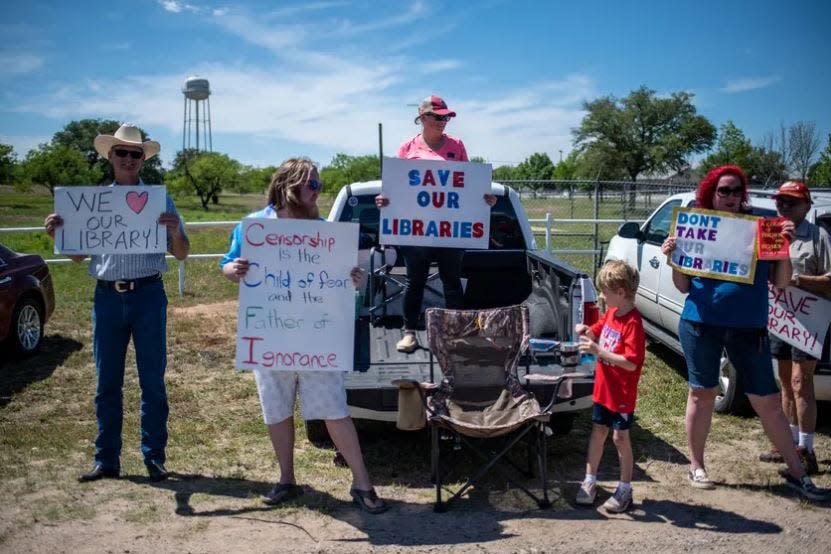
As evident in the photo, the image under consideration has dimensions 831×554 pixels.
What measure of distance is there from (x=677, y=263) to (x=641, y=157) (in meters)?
62.2

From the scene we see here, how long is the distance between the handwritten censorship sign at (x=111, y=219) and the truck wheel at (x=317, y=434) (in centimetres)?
170

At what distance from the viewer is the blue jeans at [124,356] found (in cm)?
423

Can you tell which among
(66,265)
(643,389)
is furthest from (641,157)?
(643,389)

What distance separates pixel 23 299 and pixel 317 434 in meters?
4.25

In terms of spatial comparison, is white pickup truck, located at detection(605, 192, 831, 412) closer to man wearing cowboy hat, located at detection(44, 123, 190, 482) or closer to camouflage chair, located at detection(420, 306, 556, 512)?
camouflage chair, located at detection(420, 306, 556, 512)

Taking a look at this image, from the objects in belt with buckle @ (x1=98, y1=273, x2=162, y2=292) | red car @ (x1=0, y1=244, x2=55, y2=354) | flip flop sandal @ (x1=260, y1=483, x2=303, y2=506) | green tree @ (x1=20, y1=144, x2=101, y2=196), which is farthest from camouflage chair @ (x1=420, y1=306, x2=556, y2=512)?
green tree @ (x1=20, y1=144, x2=101, y2=196)

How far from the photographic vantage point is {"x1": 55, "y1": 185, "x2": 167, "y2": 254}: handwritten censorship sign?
4.17m

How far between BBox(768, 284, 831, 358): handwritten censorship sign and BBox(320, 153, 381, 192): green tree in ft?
253

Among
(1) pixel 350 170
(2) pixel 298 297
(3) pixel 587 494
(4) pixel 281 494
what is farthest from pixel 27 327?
(1) pixel 350 170

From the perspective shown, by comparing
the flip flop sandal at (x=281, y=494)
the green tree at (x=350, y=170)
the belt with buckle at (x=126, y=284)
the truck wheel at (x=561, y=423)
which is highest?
the green tree at (x=350, y=170)

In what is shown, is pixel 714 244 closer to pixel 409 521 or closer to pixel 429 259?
pixel 429 259

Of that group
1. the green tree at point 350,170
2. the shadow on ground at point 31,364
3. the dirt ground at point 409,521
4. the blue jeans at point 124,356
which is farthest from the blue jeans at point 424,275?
the green tree at point 350,170

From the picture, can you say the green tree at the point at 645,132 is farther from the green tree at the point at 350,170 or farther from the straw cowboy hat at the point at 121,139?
the straw cowboy hat at the point at 121,139

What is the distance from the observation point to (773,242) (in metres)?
3.99
